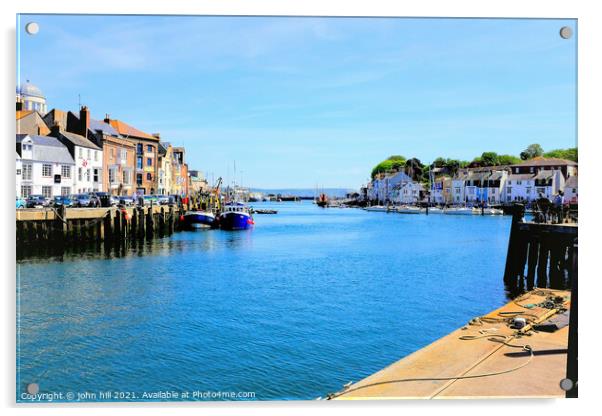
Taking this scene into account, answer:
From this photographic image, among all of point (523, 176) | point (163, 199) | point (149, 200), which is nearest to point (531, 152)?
point (523, 176)

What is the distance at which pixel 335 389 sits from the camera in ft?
25.4

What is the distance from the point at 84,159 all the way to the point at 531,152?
848cm

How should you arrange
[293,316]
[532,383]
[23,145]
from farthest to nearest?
1. [293,316]
2. [23,145]
3. [532,383]

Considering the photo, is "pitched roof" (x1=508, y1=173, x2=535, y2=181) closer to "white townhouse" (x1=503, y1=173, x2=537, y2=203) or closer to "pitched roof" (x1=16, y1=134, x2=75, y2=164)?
"white townhouse" (x1=503, y1=173, x2=537, y2=203)

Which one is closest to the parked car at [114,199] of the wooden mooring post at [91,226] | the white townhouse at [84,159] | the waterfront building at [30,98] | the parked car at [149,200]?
the wooden mooring post at [91,226]

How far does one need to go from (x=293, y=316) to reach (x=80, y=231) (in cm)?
1200

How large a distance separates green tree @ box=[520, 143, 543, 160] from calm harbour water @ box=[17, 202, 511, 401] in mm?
3663

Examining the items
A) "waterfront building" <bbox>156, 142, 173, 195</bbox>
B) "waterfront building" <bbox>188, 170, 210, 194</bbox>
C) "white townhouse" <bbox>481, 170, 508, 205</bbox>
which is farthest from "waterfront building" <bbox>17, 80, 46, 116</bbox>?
"white townhouse" <bbox>481, 170, 508, 205</bbox>

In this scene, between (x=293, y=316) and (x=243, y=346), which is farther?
(x=293, y=316)

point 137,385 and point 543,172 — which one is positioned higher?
point 543,172

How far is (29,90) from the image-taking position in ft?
25.4

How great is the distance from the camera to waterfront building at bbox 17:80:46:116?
290 inches

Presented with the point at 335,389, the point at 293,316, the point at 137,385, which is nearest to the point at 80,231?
the point at 293,316
